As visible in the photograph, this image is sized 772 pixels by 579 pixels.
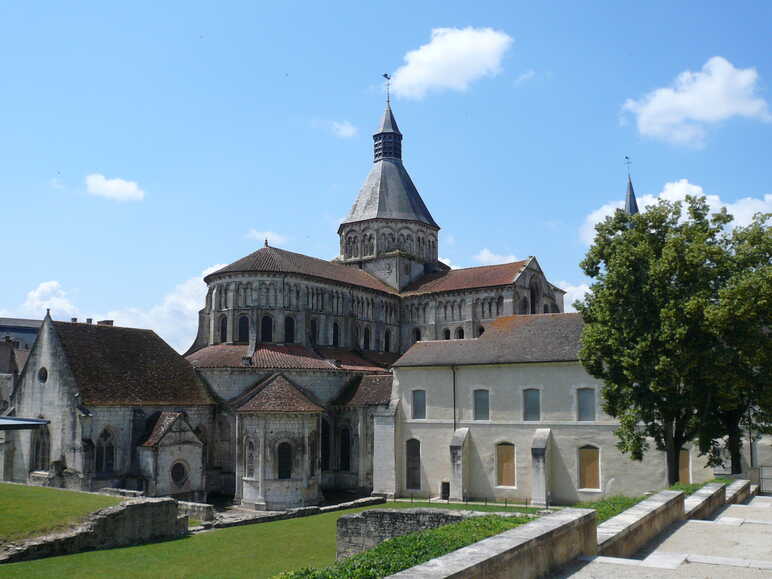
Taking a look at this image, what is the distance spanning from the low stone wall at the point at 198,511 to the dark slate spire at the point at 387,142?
45184 mm

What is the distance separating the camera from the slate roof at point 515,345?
121ft

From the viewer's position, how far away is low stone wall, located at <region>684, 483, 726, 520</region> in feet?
54.6

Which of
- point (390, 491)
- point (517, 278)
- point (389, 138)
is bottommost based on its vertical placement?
point (390, 491)

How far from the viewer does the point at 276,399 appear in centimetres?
4138

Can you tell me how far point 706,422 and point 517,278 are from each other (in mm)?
31077

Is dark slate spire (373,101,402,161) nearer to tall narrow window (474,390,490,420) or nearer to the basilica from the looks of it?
the basilica

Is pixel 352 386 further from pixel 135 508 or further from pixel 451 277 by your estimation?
pixel 135 508

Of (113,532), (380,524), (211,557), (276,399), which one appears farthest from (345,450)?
(380,524)

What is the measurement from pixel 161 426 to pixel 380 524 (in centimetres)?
1930

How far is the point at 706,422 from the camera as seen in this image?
86.6 feet

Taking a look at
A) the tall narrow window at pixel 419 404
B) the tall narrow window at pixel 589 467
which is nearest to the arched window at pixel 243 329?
Answer: the tall narrow window at pixel 419 404

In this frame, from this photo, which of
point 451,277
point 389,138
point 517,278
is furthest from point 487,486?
point 389,138

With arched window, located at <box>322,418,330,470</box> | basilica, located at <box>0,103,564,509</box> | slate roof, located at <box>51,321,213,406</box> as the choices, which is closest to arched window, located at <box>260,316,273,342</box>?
basilica, located at <box>0,103,564,509</box>

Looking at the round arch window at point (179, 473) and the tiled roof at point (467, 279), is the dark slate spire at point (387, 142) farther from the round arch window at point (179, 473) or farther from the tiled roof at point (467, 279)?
the round arch window at point (179, 473)
